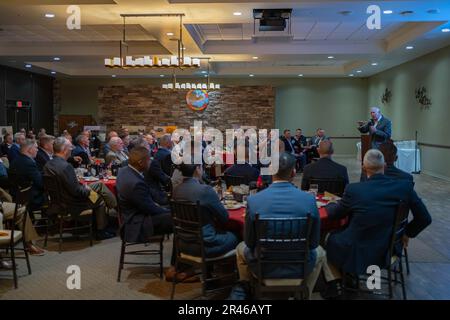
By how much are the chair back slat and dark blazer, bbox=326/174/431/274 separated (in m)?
0.58

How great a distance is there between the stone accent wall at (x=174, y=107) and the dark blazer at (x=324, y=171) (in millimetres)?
13984

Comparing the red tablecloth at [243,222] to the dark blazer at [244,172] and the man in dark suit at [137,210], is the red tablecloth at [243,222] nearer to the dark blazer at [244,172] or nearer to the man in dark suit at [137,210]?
the man in dark suit at [137,210]

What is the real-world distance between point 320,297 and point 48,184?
3.55 m

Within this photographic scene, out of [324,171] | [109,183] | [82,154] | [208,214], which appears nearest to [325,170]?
[324,171]

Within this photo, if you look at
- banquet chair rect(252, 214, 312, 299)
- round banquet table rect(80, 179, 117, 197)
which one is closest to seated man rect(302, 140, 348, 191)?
banquet chair rect(252, 214, 312, 299)

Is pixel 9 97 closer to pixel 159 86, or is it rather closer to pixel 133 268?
pixel 159 86

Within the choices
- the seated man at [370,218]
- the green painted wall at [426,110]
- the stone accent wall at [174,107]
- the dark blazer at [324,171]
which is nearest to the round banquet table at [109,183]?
the dark blazer at [324,171]

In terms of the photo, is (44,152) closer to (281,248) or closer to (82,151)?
(82,151)

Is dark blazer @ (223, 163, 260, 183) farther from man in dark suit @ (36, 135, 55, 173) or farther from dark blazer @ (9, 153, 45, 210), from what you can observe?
man in dark suit @ (36, 135, 55, 173)

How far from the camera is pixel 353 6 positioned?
298 inches

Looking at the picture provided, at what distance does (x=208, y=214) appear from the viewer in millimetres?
3764

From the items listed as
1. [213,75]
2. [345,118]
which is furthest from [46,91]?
[345,118]

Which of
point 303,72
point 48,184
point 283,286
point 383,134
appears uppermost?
point 303,72

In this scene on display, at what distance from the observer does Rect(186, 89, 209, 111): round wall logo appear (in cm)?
1898
